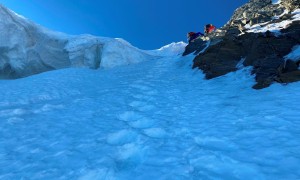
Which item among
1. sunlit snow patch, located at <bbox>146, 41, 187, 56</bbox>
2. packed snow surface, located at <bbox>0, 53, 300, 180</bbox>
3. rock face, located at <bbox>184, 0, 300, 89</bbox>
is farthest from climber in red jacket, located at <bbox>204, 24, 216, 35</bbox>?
packed snow surface, located at <bbox>0, 53, 300, 180</bbox>

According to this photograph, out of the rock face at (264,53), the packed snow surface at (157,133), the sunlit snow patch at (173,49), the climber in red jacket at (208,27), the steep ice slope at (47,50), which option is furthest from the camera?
the sunlit snow patch at (173,49)

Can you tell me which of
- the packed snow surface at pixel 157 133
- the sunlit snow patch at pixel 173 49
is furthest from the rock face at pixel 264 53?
the sunlit snow patch at pixel 173 49

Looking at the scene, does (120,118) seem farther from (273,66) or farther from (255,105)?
(273,66)

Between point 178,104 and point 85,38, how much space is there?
20.1m

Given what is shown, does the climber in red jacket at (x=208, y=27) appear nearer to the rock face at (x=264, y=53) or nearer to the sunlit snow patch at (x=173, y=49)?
the sunlit snow patch at (x=173, y=49)

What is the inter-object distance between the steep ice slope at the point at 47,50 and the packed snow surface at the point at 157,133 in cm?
1255

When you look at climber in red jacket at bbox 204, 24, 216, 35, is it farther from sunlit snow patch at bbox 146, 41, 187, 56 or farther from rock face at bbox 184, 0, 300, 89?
rock face at bbox 184, 0, 300, 89

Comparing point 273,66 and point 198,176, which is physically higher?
point 273,66

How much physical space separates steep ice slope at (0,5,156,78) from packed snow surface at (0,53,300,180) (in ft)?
41.2

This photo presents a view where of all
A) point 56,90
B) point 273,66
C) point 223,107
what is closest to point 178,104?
point 223,107

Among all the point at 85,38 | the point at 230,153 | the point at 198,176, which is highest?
the point at 85,38

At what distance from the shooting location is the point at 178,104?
9219 millimetres

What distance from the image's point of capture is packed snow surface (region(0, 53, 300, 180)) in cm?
476

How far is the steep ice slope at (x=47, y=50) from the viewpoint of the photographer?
76.4ft
